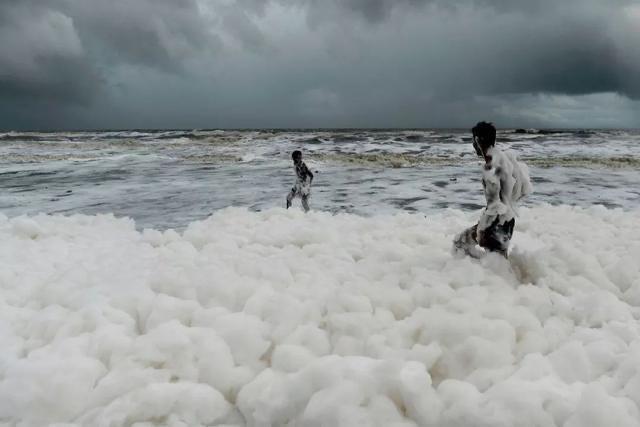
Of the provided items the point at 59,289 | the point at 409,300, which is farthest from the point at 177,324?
the point at 409,300

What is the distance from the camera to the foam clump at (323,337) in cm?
217

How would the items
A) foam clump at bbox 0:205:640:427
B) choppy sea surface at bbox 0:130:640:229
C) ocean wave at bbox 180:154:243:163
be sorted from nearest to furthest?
foam clump at bbox 0:205:640:427
choppy sea surface at bbox 0:130:640:229
ocean wave at bbox 180:154:243:163

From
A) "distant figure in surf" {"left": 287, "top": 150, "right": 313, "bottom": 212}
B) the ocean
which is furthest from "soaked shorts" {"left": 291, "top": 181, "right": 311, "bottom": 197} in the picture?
the ocean

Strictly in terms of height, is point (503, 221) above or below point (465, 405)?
above

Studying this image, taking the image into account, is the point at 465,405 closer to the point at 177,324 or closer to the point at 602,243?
the point at 177,324

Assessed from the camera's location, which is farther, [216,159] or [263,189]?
[216,159]

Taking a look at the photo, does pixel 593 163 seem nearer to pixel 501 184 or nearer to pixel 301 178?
pixel 301 178

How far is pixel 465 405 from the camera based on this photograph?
2.07 m

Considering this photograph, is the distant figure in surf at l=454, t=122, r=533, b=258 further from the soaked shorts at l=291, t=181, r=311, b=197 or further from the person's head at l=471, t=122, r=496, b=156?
the soaked shorts at l=291, t=181, r=311, b=197

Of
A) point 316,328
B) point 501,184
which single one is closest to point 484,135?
point 501,184

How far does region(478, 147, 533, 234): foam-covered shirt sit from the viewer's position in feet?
12.5

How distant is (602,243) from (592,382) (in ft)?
9.37

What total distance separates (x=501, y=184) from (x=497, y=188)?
45 mm

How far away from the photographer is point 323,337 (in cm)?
274
